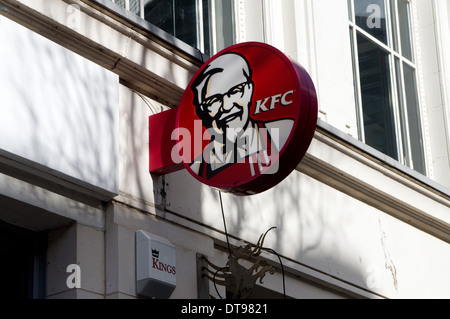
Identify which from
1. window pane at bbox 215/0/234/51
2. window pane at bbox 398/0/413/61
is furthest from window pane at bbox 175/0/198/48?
window pane at bbox 398/0/413/61

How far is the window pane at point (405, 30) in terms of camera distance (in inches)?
482

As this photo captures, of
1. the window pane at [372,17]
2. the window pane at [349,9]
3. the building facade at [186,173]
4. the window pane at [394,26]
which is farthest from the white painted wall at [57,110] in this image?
the window pane at [394,26]

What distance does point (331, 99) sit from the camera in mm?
9922

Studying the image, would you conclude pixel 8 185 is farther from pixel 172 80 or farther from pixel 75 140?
pixel 172 80

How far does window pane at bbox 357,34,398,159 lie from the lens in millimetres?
10930

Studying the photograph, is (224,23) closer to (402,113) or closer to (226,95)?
(226,95)

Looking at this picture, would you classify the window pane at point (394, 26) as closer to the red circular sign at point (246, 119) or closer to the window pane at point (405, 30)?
the window pane at point (405, 30)

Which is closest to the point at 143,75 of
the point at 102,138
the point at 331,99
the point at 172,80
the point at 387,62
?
the point at 172,80

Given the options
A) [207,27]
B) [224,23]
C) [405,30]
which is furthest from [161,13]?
[405,30]

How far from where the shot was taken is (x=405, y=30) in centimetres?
1239

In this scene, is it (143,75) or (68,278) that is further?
(143,75)

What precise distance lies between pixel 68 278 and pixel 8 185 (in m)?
0.76

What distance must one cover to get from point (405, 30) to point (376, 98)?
1606 millimetres

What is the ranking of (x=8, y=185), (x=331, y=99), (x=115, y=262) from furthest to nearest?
(x=331, y=99), (x=115, y=262), (x=8, y=185)
